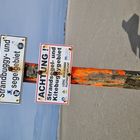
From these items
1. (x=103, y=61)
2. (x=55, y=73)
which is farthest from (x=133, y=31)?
(x=55, y=73)

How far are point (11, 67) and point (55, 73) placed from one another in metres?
0.18

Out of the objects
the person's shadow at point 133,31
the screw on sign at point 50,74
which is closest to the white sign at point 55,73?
the screw on sign at point 50,74

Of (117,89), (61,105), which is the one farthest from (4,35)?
(117,89)

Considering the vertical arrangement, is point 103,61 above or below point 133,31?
below

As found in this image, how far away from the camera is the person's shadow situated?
4.07 ft

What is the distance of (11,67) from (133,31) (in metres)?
0.53

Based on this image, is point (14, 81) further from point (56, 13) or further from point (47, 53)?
point (56, 13)

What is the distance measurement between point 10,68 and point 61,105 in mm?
256

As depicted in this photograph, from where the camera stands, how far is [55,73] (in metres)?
1.22

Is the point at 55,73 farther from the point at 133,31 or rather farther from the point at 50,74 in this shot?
the point at 133,31

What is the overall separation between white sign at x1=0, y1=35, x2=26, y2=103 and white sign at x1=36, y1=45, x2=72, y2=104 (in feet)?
0.28

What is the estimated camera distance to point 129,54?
1.24 m

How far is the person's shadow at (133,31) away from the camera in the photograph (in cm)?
124

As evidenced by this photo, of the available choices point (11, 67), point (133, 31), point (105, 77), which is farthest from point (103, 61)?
point (11, 67)
